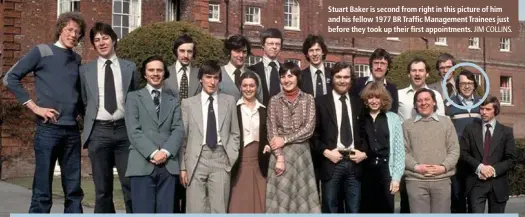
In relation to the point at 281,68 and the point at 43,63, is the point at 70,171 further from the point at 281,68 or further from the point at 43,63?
the point at 281,68

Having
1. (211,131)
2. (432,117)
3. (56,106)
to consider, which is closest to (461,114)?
(432,117)

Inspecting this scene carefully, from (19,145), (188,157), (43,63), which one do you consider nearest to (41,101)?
(43,63)

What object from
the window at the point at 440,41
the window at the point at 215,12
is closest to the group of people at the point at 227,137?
the window at the point at 215,12

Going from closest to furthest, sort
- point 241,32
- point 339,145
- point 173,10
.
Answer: point 339,145, point 173,10, point 241,32

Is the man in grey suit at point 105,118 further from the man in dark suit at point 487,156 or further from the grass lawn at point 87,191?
the grass lawn at point 87,191

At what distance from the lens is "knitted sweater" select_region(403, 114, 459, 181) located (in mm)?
8039

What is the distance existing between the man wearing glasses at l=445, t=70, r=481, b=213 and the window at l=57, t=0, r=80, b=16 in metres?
17.8

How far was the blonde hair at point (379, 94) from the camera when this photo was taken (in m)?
8.03

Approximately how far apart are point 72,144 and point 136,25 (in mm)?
18964

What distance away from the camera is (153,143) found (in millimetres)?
7430

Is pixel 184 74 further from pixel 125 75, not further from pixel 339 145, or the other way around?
pixel 339 145

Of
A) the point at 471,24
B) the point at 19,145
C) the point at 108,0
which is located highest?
the point at 108,0

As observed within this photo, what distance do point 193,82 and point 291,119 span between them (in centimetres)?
115

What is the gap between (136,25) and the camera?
26047 millimetres
